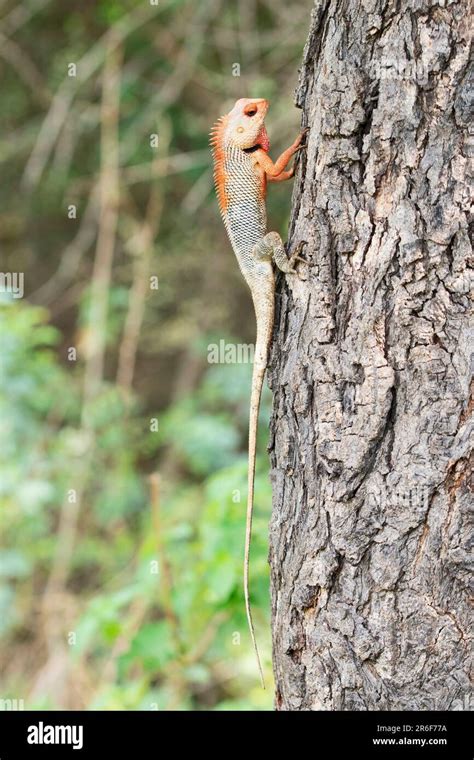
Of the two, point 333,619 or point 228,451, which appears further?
point 228,451

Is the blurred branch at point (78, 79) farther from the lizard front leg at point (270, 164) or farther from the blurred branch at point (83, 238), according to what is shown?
the lizard front leg at point (270, 164)

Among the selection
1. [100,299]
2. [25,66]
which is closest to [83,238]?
[100,299]

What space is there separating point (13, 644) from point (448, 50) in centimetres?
574

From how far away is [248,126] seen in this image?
10.5ft

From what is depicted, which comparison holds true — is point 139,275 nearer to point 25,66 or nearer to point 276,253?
point 25,66

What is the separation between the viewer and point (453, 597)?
6.77ft

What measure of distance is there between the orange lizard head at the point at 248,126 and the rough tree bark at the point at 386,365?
0.90 meters

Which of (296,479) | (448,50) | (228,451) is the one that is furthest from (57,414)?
(448,50)

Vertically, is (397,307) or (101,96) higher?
(101,96)

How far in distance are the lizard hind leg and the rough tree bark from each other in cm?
20

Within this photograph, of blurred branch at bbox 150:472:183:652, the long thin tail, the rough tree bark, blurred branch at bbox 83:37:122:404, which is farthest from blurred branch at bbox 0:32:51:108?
the rough tree bark

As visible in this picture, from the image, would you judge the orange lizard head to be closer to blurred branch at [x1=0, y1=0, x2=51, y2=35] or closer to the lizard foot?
the lizard foot

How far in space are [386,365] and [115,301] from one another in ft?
16.1
